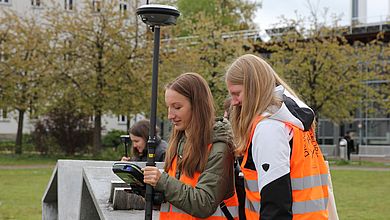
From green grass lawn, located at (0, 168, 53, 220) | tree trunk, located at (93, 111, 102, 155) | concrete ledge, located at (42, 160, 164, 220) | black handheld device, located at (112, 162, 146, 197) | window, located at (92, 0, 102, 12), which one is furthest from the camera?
window, located at (92, 0, 102, 12)

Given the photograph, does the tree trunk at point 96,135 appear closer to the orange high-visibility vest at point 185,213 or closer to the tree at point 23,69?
the tree at point 23,69

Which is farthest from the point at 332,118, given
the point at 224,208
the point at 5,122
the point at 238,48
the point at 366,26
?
the point at 224,208

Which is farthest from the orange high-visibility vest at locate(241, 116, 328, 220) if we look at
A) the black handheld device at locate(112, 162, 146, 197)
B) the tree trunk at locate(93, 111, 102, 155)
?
the tree trunk at locate(93, 111, 102, 155)

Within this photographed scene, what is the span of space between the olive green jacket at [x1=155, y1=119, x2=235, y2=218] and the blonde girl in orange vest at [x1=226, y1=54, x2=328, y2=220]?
0.24 m

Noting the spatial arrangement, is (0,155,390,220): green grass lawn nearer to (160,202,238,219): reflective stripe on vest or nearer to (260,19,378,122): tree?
(160,202,238,219): reflective stripe on vest

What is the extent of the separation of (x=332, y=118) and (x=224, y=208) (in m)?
30.8

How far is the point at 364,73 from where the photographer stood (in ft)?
110

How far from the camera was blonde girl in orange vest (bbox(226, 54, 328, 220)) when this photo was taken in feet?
11.6

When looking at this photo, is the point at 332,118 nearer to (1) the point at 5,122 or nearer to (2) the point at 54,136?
(2) the point at 54,136

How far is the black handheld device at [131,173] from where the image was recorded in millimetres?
3916

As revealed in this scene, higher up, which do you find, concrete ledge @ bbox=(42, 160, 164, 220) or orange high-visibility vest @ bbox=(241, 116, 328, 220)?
orange high-visibility vest @ bbox=(241, 116, 328, 220)

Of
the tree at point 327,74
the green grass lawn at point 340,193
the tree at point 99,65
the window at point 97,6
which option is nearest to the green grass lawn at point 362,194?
the green grass lawn at point 340,193

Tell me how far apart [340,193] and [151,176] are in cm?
1386

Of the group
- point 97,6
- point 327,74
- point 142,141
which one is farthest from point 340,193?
point 97,6
